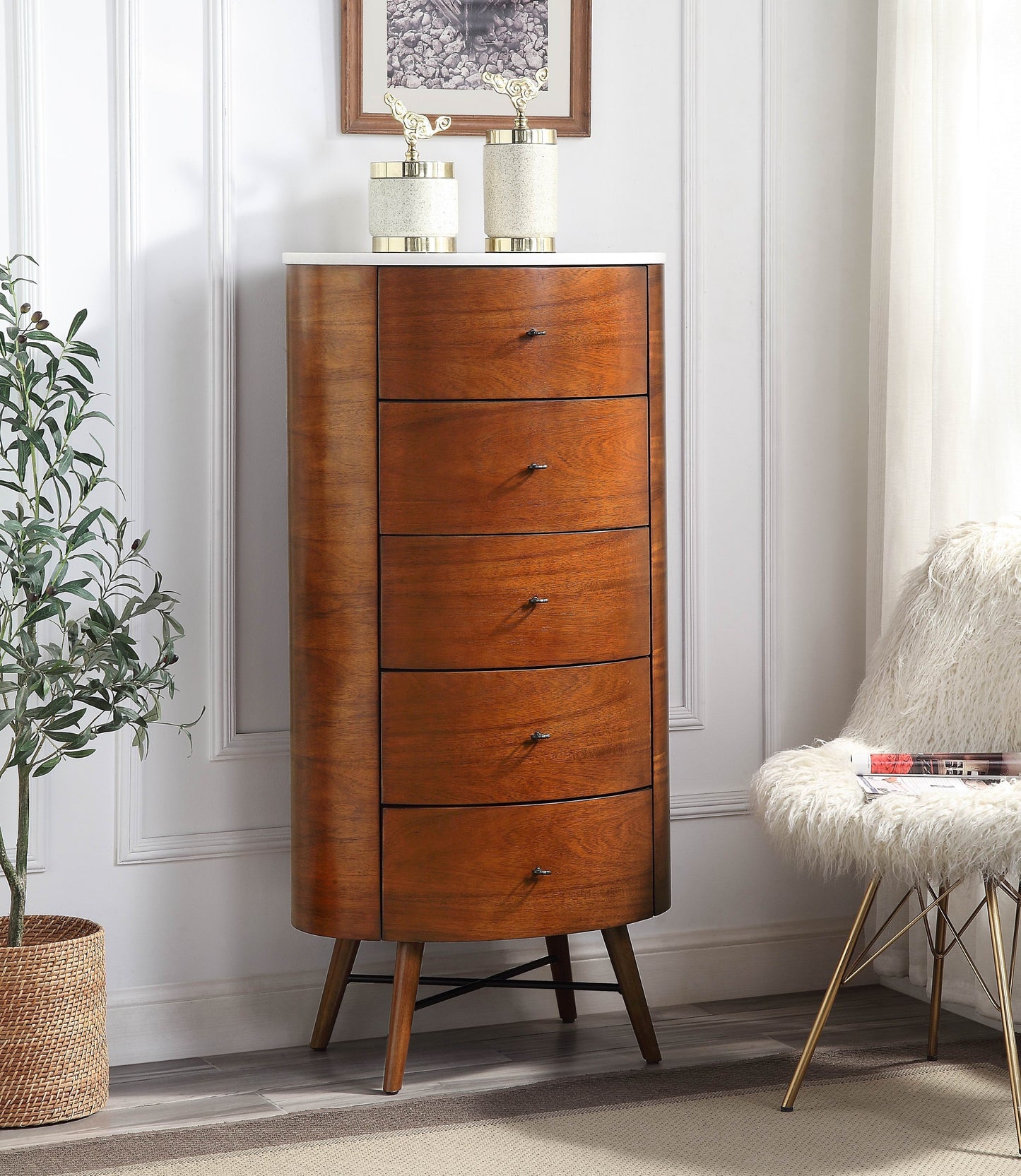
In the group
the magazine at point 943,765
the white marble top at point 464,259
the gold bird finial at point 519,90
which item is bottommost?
the magazine at point 943,765

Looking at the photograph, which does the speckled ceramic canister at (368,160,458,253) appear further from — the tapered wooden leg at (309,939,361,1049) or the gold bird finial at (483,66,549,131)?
the tapered wooden leg at (309,939,361,1049)

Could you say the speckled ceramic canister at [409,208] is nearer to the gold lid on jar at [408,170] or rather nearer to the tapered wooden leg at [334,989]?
Result: the gold lid on jar at [408,170]

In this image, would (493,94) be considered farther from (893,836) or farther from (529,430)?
(893,836)

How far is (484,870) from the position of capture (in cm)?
225

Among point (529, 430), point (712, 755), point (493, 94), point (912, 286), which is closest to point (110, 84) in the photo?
point (493, 94)

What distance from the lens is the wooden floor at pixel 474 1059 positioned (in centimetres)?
230

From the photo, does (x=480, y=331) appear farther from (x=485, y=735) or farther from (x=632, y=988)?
(x=632, y=988)

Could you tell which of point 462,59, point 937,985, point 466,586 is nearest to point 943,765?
point 937,985

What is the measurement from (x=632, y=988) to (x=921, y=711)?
2.13 feet

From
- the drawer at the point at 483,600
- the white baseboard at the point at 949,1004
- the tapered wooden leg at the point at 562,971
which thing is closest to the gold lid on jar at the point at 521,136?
the drawer at the point at 483,600

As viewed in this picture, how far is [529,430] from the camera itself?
222 cm

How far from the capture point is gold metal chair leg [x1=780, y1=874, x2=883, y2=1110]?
2164 mm

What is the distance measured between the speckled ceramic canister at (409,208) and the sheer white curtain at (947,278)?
2.95 feet

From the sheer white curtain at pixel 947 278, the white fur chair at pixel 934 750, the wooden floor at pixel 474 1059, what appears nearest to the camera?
the white fur chair at pixel 934 750
